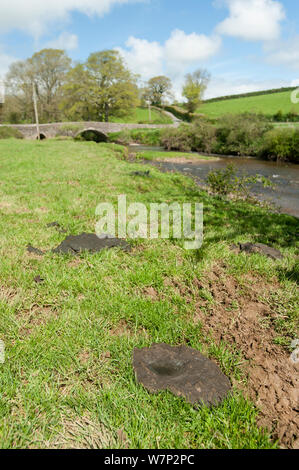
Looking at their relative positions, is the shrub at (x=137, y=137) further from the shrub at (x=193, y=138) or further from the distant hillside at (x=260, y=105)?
the distant hillside at (x=260, y=105)

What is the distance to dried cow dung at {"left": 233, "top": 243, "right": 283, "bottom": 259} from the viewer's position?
3.81 meters

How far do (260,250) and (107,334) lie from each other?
8.75 feet

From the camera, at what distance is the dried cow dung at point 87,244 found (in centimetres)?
371

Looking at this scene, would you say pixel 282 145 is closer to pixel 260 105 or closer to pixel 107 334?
pixel 107 334

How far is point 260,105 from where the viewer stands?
4809cm

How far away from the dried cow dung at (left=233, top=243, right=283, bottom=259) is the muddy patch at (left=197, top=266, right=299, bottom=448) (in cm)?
75

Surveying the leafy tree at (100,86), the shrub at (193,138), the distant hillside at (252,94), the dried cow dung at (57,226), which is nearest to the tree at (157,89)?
the distant hillside at (252,94)

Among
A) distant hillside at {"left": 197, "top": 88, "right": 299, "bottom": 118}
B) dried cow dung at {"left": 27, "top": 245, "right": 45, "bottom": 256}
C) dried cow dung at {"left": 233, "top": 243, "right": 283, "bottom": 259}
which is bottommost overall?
dried cow dung at {"left": 233, "top": 243, "right": 283, "bottom": 259}

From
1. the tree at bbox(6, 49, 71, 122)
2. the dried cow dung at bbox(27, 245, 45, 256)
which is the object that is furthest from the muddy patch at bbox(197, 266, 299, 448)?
the tree at bbox(6, 49, 71, 122)

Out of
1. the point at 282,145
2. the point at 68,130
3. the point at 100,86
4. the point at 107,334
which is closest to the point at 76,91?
the point at 100,86

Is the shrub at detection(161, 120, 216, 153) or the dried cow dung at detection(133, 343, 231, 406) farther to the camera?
the shrub at detection(161, 120, 216, 153)

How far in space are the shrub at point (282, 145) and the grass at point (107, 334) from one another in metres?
18.4

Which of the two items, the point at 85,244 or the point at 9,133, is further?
the point at 9,133

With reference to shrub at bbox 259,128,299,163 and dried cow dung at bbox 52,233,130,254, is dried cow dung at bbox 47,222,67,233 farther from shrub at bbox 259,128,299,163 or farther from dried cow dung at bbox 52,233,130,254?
shrub at bbox 259,128,299,163
